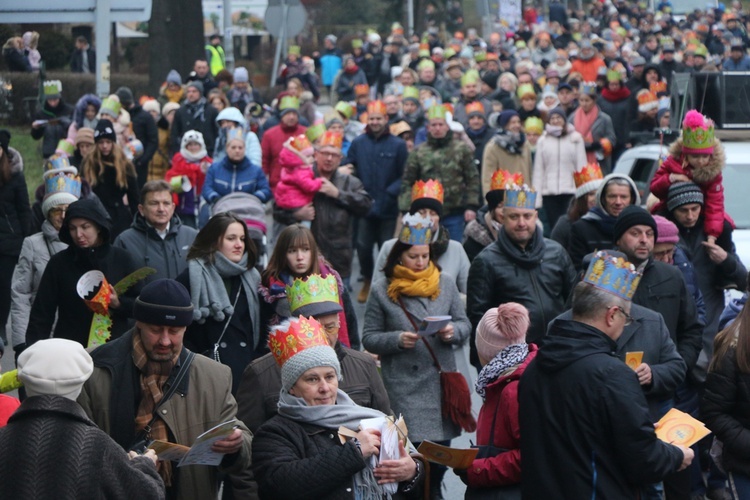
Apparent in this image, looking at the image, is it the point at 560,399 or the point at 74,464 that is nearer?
the point at 74,464

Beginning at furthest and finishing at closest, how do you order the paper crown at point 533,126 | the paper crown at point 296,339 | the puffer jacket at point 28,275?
the paper crown at point 533,126 → the puffer jacket at point 28,275 → the paper crown at point 296,339

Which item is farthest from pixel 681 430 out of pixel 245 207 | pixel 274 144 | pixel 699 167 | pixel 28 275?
pixel 274 144

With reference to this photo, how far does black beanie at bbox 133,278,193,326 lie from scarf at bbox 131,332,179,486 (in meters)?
0.16

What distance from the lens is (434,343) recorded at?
8.03 meters

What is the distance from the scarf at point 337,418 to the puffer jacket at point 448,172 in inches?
312

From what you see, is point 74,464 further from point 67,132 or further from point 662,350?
point 67,132

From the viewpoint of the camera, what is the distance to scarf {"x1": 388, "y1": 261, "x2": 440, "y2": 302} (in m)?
8.00

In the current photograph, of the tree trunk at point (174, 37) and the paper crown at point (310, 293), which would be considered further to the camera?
the tree trunk at point (174, 37)

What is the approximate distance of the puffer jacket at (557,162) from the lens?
50.8ft

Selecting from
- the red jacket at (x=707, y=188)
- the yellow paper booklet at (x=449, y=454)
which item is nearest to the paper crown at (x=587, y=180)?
the red jacket at (x=707, y=188)

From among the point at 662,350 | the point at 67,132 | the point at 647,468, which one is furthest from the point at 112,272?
the point at 67,132

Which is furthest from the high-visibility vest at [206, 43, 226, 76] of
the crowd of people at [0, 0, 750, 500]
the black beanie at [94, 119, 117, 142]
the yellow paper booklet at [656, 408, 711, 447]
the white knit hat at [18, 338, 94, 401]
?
the white knit hat at [18, 338, 94, 401]

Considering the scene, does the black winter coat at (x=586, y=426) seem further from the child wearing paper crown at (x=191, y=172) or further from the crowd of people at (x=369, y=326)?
the child wearing paper crown at (x=191, y=172)

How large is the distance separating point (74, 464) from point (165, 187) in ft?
15.5
